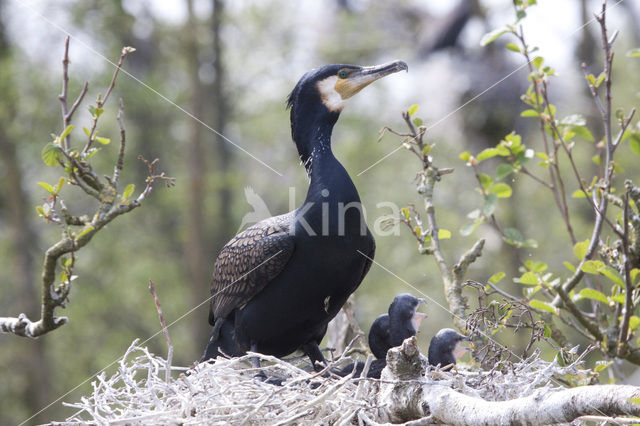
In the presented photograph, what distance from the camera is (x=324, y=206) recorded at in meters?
4.07

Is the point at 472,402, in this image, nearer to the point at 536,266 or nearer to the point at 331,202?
the point at 331,202

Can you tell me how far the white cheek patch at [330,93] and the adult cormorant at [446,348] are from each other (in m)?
1.47

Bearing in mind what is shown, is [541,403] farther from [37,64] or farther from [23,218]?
[37,64]

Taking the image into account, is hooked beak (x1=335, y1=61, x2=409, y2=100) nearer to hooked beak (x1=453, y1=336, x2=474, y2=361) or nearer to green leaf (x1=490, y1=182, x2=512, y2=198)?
green leaf (x1=490, y1=182, x2=512, y2=198)

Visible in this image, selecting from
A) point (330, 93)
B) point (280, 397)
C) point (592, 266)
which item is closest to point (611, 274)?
point (592, 266)

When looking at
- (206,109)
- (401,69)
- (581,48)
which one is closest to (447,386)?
(401,69)

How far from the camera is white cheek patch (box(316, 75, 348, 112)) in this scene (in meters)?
4.49

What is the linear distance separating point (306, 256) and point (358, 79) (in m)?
1.13

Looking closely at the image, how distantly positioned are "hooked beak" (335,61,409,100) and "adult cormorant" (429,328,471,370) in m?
1.51

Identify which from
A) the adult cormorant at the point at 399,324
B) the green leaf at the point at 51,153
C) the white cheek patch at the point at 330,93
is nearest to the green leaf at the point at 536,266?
the adult cormorant at the point at 399,324

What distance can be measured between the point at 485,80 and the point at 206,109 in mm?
5922

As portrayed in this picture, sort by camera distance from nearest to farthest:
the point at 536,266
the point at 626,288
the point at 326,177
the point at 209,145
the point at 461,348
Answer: the point at 626,288
the point at 461,348
the point at 326,177
the point at 536,266
the point at 209,145

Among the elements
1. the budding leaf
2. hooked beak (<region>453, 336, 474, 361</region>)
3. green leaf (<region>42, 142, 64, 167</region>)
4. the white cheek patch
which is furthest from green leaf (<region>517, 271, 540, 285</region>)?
green leaf (<region>42, 142, 64, 167</region>)

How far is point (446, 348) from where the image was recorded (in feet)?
12.3
